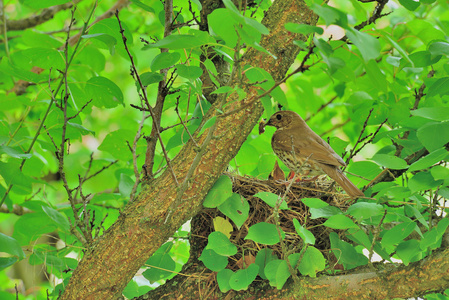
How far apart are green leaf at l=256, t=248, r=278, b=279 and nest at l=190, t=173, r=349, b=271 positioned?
99 millimetres

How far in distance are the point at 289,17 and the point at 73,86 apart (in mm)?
1449

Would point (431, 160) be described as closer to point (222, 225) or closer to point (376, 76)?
point (376, 76)

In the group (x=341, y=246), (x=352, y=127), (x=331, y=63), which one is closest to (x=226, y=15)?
(x=331, y=63)

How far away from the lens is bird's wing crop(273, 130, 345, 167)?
339 cm

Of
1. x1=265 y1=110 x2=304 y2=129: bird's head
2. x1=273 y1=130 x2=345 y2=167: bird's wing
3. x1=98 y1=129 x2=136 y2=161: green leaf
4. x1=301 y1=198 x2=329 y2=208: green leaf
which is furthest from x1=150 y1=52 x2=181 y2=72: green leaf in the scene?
x1=265 y1=110 x2=304 y2=129: bird's head

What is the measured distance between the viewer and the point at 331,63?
142 cm

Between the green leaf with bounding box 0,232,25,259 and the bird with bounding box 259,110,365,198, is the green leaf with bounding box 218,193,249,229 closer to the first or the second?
the bird with bounding box 259,110,365,198

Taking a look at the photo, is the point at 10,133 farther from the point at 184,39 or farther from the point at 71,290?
the point at 184,39

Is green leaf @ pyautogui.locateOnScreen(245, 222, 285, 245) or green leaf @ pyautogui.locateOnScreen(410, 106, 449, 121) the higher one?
green leaf @ pyautogui.locateOnScreen(410, 106, 449, 121)

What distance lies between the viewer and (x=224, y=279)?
2547 millimetres

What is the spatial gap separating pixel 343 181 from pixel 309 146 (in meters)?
0.71

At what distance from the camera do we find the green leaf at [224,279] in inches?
99.3

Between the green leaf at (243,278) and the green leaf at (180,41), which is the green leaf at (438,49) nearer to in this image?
the green leaf at (180,41)

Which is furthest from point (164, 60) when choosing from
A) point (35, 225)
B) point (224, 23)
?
point (35, 225)
